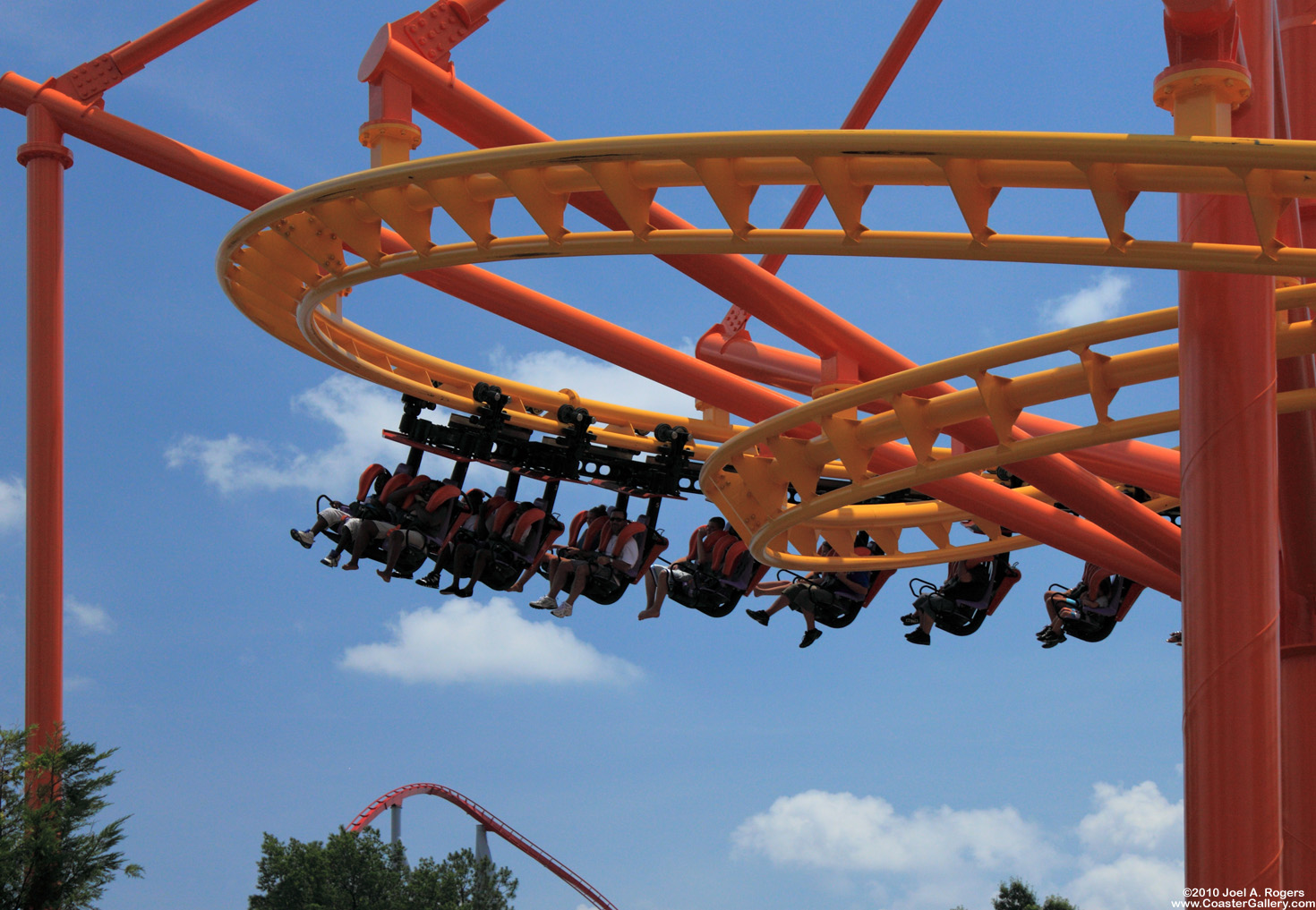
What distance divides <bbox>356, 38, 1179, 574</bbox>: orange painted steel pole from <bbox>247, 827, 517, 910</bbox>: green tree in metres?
20.6

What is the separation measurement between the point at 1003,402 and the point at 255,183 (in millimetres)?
5374

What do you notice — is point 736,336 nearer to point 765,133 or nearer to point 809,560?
point 809,560

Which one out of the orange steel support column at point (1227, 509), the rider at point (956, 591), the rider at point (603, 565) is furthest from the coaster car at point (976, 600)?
the orange steel support column at point (1227, 509)

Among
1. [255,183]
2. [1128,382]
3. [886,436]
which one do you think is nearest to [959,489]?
[886,436]

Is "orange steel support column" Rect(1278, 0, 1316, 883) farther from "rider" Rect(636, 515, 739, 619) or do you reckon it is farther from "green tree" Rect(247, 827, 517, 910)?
"green tree" Rect(247, 827, 517, 910)

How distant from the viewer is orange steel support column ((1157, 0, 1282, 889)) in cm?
749

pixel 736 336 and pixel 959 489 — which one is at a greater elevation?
pixel 736 336

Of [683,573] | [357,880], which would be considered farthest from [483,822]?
[683,573]

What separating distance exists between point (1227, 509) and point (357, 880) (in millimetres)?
24052

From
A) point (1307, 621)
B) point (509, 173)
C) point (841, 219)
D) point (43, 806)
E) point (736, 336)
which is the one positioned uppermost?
point (736, 336)

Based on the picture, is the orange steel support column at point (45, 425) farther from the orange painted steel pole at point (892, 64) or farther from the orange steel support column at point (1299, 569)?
the orange steel support column at point (1299, 569)

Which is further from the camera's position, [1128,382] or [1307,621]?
[1307,621]

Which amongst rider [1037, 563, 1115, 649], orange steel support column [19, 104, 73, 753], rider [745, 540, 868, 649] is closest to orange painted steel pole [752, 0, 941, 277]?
rider [745, 540, 868, 649]

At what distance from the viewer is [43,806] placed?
44.4 feet
